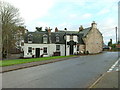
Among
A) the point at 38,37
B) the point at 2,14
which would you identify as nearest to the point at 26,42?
the point at 38,37

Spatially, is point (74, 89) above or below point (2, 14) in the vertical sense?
below

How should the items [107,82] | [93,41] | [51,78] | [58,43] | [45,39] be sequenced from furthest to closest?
[93,41], [58,43], [45,39], [51,78], [107,82]

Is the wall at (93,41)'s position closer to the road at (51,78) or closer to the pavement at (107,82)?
the road at (51,78)

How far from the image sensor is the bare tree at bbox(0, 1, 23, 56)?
31.0 m

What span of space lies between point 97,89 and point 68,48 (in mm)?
36314

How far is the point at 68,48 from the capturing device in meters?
42.5

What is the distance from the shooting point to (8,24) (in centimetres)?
3150

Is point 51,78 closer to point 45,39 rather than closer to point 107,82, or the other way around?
point 107,82

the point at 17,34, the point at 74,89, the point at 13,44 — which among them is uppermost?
the point at 17,34

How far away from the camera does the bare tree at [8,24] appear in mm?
31019

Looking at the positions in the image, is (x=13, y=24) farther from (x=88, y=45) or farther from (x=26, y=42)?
(x=88, y=45)

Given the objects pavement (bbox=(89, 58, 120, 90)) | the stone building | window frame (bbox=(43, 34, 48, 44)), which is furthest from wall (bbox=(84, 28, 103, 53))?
pavement (bbox=(89, 58, 120, 90))

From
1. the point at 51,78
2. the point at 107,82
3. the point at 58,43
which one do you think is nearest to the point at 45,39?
the point at 58,43

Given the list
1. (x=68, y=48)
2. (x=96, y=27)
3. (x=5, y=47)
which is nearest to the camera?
(x=5, y=47)
